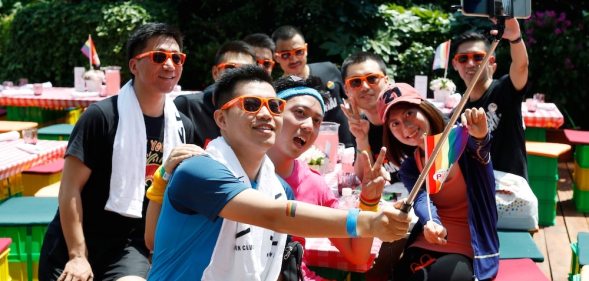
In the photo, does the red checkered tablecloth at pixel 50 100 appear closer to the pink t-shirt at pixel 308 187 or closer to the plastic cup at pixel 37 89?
the plastic cup at pixel 37 89

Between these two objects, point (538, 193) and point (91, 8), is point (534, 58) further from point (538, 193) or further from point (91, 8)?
point (91, 8)

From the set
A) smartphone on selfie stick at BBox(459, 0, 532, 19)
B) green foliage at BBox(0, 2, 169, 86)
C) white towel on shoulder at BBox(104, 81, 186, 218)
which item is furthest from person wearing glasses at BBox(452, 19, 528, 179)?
green foliage at BBox(0, 2, 169, 86)

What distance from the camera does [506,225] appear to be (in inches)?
187

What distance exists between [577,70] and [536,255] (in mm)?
6413

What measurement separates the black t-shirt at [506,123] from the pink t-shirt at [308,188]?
6.83 feet

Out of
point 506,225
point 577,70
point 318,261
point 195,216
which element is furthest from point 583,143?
point 195,216

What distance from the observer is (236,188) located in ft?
8.89

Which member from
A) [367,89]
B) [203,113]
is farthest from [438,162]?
[203,113]

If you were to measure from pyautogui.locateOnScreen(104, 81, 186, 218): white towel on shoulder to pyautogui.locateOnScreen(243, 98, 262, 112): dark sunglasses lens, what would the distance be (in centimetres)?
111

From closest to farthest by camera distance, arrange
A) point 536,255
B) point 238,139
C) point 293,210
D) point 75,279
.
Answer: point 293,210, point 238,139, point 75,279, point 536,255

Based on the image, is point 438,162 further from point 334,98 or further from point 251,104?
point 334,98

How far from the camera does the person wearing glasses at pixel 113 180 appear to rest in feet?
12.4

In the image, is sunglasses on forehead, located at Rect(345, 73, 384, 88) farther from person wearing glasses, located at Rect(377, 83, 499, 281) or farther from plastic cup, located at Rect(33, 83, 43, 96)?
plastic cup, located at Rect(33, 83, 43, 96)

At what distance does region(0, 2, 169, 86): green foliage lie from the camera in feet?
37.7
